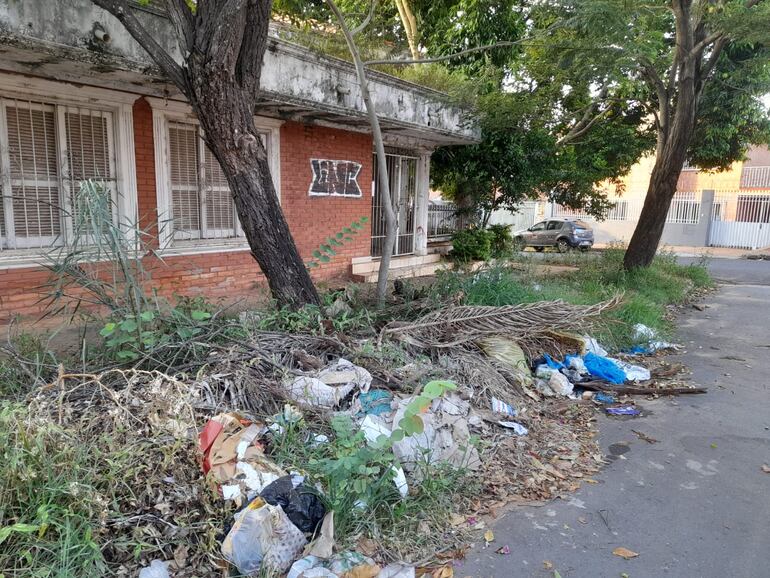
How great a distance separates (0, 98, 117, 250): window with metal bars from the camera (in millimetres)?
5734

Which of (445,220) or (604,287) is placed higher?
(445,220)

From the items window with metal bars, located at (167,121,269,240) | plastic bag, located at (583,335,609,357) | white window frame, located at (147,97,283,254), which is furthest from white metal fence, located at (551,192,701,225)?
white window frame, located at (147,97,283,254)

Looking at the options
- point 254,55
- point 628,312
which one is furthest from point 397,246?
point 254,55

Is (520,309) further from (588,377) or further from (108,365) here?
(108,365)

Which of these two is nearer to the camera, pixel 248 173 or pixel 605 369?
pixel 248 173

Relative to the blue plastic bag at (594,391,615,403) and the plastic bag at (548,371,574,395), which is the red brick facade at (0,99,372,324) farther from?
the blue plastic bag at (594,391,615,403)

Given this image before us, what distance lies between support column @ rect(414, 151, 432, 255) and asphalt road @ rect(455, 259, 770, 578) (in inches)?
285

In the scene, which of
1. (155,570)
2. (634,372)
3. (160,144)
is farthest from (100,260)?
(634,372)

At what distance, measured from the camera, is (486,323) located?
528 cm

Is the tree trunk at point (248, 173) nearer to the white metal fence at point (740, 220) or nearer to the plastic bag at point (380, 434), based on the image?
the plastic bag at point (380, 434)

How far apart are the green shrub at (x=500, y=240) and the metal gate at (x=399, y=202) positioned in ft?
7.90

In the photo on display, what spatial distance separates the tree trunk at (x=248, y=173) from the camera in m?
4.53

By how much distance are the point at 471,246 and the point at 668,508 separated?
9.34 meters

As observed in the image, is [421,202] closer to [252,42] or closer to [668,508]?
[252,42]
